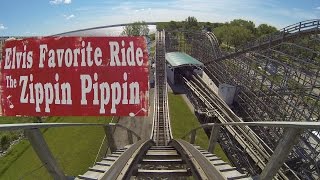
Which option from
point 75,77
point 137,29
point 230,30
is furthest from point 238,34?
point 75,77

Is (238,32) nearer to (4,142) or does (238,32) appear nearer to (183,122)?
(183,122)

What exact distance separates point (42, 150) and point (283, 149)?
289 cm

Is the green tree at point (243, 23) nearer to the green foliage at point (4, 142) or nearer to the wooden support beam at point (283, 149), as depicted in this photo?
the green foliage at point (4, 142)

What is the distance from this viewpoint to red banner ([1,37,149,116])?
34.6ft

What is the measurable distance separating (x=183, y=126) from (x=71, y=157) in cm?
1028

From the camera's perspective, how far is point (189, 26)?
9894 centimetres

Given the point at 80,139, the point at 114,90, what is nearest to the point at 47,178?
the point at 80,139

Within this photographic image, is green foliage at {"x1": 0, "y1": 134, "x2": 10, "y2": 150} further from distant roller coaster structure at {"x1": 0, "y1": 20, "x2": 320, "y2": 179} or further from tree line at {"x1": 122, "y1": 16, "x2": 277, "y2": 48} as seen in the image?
tree line at {"x1": 122, "y1": 16, "x2": 277, "y2": 48}

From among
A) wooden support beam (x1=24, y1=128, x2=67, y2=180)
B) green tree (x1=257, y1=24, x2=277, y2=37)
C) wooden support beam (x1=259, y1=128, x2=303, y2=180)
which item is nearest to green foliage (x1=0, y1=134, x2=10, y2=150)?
wooden support beam (x1=24, y1=128, x2=67, y2=180)

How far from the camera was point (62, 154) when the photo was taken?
24.9 meters

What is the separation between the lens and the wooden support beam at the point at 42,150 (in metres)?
3.81

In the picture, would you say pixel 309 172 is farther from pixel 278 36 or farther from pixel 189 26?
pixel 189 26

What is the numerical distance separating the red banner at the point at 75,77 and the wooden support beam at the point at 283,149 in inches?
265

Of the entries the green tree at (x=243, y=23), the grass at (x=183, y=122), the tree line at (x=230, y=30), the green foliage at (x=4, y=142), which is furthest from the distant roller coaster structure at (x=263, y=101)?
the green tree at (x=243, y=23)
